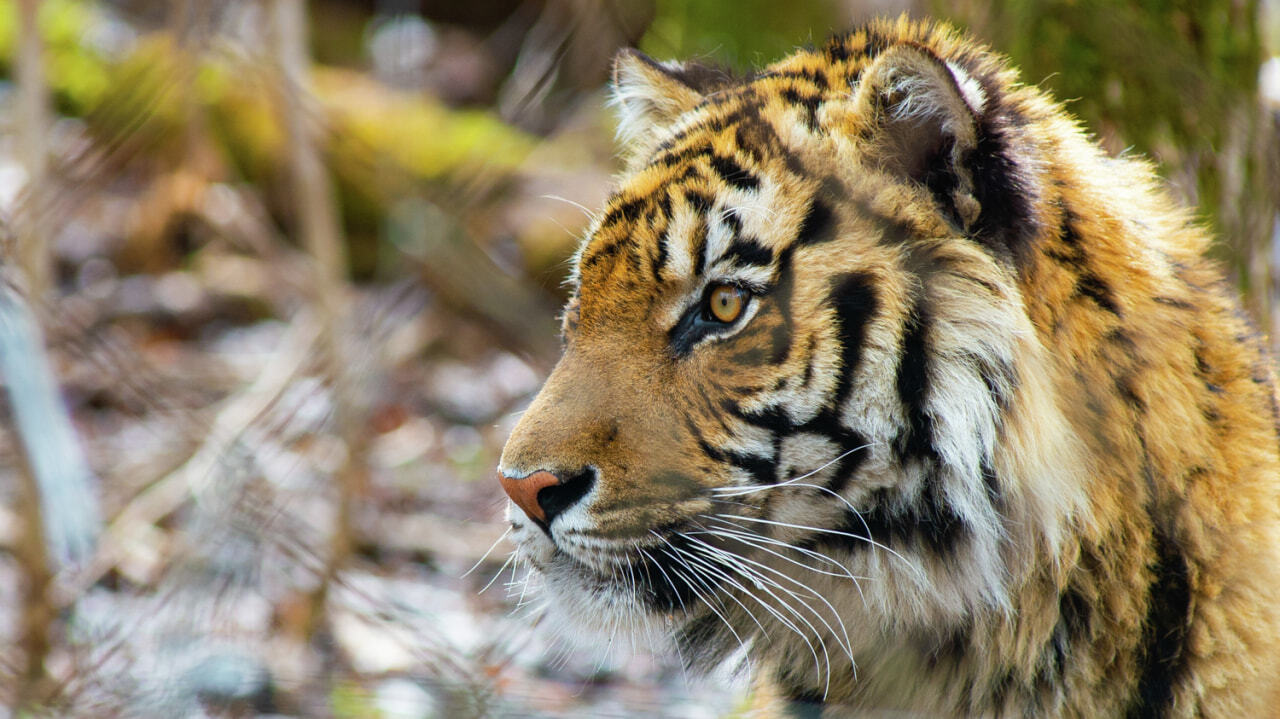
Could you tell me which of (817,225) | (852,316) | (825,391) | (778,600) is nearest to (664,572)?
(778,600)

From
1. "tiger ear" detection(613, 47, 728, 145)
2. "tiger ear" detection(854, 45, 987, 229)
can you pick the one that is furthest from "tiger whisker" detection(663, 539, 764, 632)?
"tiger ear" detection(613, 47, 728, 145)

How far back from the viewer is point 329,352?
3496mm

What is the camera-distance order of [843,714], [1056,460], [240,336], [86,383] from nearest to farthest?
[1056,460] < [843,714] < [86,383] < [240,336]

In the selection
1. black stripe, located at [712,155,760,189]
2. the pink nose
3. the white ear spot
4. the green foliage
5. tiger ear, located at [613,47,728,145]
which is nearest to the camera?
the white ear spot

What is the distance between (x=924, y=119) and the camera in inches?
69.0

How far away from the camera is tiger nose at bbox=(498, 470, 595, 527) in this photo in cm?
177

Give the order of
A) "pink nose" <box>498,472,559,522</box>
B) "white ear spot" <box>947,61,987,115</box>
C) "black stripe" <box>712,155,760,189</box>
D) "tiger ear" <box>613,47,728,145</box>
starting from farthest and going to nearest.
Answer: "tiger ear" <box>613,47,728,145</box>
"black stripe" <box>712,155,760,189</box>
"pink nose" <box>498,472,559,522</box>
"white ear spot" <box>947,61,987,115</box>

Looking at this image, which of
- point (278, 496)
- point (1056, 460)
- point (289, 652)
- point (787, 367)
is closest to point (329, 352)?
point (278, 496)

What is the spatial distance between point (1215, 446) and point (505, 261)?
193 inches

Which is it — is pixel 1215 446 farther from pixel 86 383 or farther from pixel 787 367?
pixel 86 383

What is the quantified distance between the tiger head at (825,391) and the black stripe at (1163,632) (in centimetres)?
18

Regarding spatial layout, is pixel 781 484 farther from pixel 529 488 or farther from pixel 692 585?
pixel 529 488

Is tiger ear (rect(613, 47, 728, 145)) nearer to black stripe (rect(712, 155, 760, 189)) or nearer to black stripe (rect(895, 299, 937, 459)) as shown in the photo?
black stripe (rect(712, 155, 760, 189))

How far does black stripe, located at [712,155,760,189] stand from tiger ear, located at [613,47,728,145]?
1.40 feet
